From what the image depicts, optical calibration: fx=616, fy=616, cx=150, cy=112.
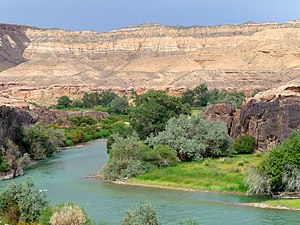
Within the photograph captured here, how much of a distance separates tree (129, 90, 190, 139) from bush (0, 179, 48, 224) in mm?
26606

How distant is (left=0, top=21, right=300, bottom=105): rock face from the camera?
13800cm

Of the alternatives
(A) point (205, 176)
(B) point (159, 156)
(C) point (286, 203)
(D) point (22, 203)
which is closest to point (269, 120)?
(B) point (159, 156)

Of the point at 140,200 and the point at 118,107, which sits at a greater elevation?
the point at 118,107

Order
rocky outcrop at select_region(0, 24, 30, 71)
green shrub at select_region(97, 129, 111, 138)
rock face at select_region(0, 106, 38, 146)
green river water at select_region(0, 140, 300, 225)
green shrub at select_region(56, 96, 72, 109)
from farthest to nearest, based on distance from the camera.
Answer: rocky outcrop at select_region(0, 24, 30, 71) < green shrub at select_region(56, 96, 72, 109) < green shrub at select_region(97, 129, 111, 138) < rock face at select_region(0, 106, 38, 146) < green river water at select_region(0, 140, 300, 225)

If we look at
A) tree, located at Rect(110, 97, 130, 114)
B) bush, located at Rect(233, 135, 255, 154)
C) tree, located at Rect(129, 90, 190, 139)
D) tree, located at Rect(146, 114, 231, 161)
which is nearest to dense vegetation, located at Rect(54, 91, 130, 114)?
tree, located at Rect(110, 97, 130, 114)

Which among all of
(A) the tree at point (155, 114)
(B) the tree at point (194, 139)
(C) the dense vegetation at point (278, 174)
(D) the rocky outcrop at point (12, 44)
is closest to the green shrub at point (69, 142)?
(A) the tree at point (155, 114)

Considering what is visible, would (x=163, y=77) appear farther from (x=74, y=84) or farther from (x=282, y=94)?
(x=282, y=94)

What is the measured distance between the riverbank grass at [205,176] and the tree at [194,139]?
5.76ft

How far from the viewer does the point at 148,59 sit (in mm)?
159875

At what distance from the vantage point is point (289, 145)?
40.2 m

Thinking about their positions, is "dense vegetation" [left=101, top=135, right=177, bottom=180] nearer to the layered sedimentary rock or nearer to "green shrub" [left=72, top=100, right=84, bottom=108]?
the layered sedimentary rock

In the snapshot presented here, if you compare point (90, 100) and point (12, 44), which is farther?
point (12, 44)

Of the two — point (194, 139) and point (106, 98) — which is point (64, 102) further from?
point (194, 139)

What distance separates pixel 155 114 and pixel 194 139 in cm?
705
